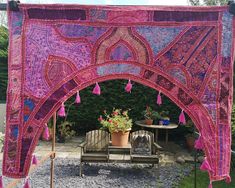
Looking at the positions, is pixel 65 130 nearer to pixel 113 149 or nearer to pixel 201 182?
pixel 113 149

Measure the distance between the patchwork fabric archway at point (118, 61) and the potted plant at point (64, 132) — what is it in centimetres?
640

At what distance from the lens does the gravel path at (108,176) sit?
5.58m

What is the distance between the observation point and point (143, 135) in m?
6.37

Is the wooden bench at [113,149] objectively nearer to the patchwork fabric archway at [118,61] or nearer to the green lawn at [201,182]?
the green lawn at [201,182]

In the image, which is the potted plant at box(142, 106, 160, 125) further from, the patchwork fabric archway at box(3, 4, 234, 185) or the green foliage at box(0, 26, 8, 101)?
the patchwork fabric archway at box(3, 4, 234, 185)

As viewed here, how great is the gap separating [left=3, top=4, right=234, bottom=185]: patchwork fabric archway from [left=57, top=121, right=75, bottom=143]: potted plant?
6399 mm

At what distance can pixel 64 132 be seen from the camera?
870 centimetres

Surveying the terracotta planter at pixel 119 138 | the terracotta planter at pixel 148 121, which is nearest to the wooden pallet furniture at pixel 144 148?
the terracotta planter at pixel 119 138

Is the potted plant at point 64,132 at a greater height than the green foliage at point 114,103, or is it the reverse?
the green foliage at point 114,103

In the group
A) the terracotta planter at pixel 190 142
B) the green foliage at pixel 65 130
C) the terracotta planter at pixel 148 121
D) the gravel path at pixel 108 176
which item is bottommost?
the gravel path at pixel 108 176

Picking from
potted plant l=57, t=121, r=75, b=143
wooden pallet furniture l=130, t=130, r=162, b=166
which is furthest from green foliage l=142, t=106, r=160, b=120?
potted plant l=57, t=121, r=75, b=143

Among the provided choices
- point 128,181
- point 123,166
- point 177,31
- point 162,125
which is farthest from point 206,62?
point 162,125

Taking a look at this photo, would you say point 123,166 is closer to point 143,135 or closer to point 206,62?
point 143,135

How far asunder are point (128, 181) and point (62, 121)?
389cm
